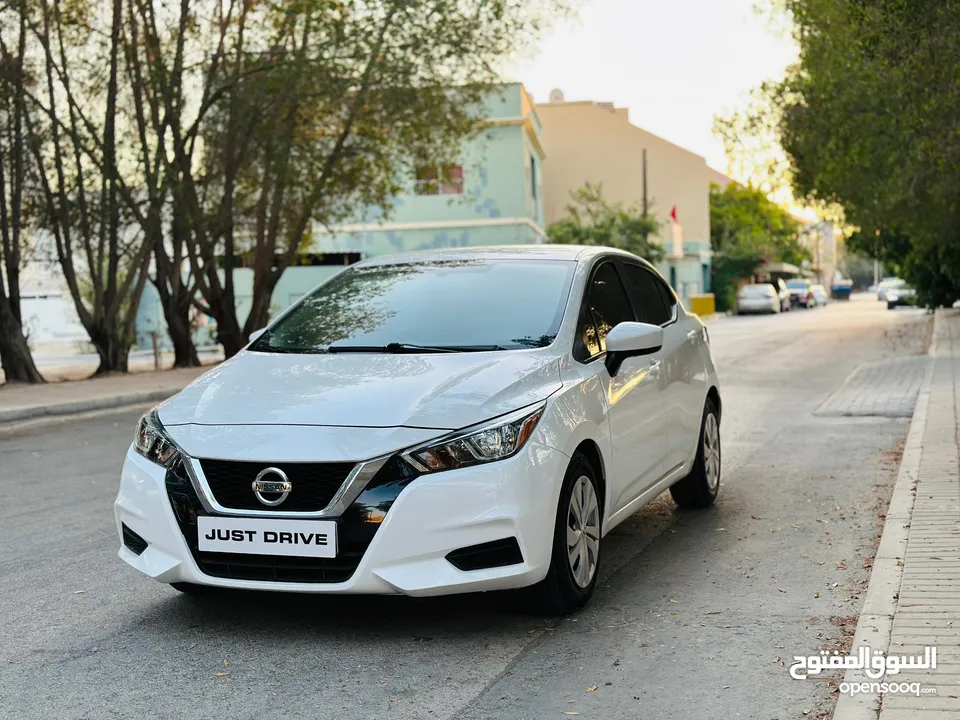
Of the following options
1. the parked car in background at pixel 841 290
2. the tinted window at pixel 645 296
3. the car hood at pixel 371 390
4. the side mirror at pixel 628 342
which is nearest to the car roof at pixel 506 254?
the tinted window at pixel 645 296

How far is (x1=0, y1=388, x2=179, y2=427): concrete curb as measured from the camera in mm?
15555

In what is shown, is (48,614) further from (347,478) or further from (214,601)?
(347,478)

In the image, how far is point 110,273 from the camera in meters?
23.3

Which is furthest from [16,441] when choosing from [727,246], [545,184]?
[727,246]

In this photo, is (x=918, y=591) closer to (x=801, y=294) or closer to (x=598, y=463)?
(x=598, y=463)

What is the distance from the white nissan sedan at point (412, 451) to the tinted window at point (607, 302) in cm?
3

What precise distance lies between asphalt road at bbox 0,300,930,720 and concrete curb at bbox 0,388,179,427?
7.82 m

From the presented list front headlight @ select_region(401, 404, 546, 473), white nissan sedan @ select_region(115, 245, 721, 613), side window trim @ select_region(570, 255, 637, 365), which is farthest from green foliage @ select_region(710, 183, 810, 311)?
front headlight @ select_region(401, 404, 546, 473)

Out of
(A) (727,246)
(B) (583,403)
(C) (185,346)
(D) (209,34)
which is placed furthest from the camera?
(A) (727,246)

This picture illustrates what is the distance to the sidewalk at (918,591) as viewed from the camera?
13.0 ft

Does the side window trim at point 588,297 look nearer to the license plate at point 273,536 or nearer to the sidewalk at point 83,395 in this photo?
the license plate at point 273,536

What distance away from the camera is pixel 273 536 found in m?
4.75

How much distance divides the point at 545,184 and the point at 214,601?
56.1m

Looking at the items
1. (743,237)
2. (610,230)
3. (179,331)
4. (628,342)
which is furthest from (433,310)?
(743,237)
